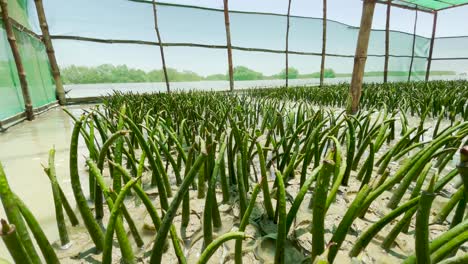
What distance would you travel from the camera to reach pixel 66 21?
706 centimetres

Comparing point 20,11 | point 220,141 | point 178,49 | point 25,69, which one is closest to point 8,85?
point 25,69

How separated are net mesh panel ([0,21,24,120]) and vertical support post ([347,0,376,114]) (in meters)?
4.88

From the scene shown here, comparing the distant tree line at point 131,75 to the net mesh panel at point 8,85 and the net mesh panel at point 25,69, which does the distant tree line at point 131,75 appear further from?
the net mesh panel at point 8,85

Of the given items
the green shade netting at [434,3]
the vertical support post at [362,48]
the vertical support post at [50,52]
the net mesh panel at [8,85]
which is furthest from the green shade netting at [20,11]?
the green shade netting at [434,3]

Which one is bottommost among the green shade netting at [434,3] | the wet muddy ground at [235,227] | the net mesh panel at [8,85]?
the wet muddy ground at [235,227]

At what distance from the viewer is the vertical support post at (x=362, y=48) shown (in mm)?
2951

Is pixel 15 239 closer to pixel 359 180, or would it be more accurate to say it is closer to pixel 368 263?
pixel 368 263

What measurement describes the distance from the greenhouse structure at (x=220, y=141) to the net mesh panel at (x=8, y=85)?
3 cm

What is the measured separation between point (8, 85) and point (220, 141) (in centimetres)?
436

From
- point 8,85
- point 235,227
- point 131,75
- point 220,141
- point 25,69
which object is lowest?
point 235,227

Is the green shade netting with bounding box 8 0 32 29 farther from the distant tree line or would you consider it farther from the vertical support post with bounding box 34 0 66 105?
the distant tree line

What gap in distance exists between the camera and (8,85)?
385cm

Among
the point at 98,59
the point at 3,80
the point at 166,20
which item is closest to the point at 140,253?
the point at 3,80

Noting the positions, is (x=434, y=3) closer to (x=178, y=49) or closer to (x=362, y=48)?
(x=178, y=49)
